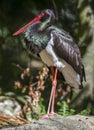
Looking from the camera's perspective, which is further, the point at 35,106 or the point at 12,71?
the point at 12,71

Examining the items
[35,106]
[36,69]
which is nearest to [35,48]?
[35,106]

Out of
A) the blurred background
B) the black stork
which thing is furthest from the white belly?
the blurred background

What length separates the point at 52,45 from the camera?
20.7 feet

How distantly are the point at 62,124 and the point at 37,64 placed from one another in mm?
10234

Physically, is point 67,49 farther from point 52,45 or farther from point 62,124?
point 62,124

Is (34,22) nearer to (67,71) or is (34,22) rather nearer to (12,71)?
(67,71)

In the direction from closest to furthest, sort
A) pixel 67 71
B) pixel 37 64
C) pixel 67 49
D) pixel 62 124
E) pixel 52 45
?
pixel 62 124, pixel 52 45, pixel 67 49, pixel 67 71, pixel 37 64

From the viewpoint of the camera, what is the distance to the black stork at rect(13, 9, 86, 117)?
248 inches

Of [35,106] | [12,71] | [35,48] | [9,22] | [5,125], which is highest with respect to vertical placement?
[9,22]

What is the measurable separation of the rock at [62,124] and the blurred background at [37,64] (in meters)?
1.74

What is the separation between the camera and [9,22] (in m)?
13.5

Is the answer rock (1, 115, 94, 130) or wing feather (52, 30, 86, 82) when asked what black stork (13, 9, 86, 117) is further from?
rock (1, 115, 94, 130)

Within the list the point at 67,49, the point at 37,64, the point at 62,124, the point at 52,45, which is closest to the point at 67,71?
the point at 67,49

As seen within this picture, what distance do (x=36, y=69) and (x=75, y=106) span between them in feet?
19.9
